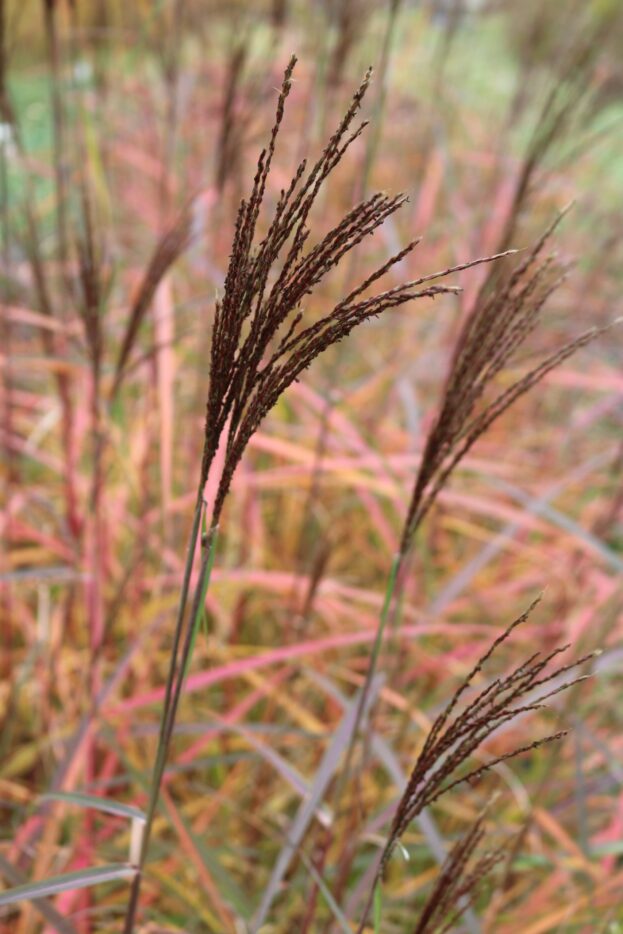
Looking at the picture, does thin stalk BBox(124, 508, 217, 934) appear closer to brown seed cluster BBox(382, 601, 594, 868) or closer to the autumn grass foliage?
the autumn grass foliage

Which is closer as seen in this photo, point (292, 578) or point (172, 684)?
point (172, 684)

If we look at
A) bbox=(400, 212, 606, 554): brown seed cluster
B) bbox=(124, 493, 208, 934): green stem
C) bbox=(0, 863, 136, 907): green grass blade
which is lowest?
bbox=(0, 863, 136, 907): green grass blade

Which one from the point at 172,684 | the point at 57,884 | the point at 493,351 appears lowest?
the point at 57,884

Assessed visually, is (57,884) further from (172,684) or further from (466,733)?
(466,733)

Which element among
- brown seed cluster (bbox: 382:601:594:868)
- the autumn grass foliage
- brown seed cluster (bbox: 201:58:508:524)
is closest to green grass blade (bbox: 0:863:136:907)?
the autumn grass foliage

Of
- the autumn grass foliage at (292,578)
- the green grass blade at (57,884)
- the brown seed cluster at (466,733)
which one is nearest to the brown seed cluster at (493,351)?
the autumn grass foliage at (292,578)

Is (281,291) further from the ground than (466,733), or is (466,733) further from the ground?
(281,291)

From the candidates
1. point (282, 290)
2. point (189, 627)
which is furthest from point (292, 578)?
point (282, 290)

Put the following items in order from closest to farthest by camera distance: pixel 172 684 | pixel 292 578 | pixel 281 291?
1. pixel 281 291
2. pixel 172 684
3. pixel 292 578

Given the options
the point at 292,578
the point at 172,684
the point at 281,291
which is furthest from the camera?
the point at 292,578

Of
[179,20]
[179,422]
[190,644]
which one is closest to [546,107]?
[179,20]
